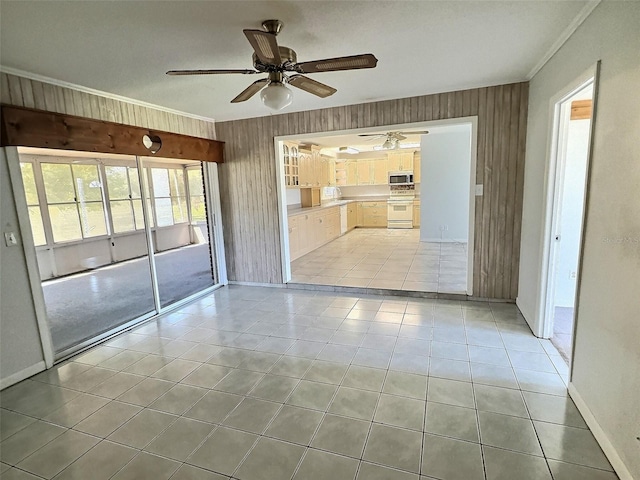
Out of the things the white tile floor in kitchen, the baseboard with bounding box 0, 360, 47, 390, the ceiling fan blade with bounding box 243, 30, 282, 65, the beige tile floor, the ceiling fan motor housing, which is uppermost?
the ceiling fan motor housing

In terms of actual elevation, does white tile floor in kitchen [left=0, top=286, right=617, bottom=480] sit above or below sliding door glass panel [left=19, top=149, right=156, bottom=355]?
below

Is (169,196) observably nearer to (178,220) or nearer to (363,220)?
(178,220)

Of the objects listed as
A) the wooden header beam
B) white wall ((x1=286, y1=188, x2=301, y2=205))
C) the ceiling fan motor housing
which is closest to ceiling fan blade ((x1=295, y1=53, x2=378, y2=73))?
the ceiling fan motor housing

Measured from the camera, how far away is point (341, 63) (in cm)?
200

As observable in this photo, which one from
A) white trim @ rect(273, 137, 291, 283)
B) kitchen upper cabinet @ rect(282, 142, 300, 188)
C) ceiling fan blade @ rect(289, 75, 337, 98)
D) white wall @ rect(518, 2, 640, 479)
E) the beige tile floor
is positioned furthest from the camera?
kitchen upper cabinet @ rect(282, 142, 300, 188)

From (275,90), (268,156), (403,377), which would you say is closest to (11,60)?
(275,90)

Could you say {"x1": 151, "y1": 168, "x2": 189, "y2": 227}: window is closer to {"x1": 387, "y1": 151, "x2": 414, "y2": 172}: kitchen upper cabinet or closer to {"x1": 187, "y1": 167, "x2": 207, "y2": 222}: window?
{"x1": 187, "y1": 167, "x2": 207, "y2": 222}: window

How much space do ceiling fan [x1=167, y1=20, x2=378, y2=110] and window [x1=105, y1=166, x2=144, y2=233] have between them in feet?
19.1

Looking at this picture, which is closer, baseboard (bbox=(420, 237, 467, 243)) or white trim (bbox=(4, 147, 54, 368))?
white trim (bbox=(4, 147, 54, 368))

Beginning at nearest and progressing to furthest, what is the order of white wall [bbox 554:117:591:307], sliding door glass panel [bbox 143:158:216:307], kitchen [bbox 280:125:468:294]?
white wall [bbox 554:117:591:307] < kitchen [bbox 280:125:468:294] < sliding door glass panel [bbox 143:158:216:307]

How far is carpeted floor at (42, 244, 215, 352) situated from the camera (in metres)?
3.86

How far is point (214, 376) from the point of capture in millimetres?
2680

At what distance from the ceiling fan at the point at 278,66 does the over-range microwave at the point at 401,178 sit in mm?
7533

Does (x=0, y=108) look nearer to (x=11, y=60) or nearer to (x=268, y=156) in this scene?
(x=11, y=60)
